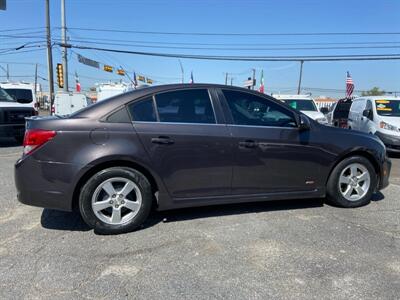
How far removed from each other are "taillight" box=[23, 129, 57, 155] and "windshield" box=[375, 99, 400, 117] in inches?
389

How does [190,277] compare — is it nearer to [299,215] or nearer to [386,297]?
[386,297]

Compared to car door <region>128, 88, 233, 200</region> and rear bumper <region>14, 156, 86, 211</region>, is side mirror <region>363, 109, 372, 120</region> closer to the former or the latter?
car door <region>128, 88, 233, 200</region>

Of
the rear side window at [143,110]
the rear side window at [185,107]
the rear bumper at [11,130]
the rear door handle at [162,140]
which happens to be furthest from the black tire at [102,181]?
the rear bumper at [11,130]

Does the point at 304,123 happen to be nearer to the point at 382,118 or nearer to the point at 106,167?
the point at 106,167

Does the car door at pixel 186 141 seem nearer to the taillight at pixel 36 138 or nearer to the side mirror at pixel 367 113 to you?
the taillight at pixel 36 138

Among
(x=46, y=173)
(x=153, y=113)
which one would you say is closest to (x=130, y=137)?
(x=153, y=113)

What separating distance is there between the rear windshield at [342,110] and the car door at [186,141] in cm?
1263

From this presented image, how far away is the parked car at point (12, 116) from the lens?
1091cm

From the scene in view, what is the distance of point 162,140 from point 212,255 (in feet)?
4.36

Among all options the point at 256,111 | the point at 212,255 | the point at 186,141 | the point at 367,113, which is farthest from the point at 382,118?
the point at 212,255

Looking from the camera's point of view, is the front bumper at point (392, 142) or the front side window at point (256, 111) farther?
the front bumper at point (392, 142)

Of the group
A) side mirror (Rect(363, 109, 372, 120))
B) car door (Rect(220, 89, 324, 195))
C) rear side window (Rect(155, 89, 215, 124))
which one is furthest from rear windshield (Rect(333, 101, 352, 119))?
rear side window (Rect(155, 89, 215, 124))

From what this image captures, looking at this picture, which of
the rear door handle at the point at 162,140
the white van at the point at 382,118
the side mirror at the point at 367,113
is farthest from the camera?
the side mirror at the point at 367,113

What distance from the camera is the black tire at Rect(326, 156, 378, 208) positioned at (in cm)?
496
